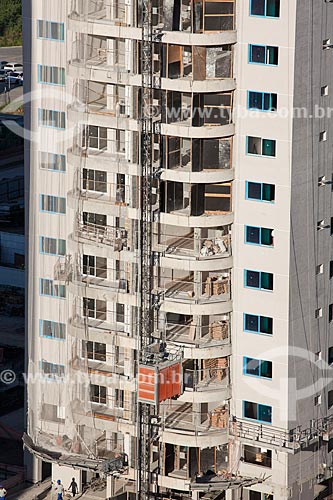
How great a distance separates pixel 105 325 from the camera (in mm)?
71812

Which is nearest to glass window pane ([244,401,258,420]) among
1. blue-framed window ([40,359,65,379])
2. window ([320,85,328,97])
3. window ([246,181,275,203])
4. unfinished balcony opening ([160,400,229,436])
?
unfinished balcony opening ([160,400,229,436])

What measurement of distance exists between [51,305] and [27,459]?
7.48 metres

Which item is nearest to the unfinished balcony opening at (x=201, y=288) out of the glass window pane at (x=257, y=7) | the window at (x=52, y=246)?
the window at (x=52, y=246)

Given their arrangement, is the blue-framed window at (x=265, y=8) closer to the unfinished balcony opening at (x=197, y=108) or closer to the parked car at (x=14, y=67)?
the unfinished balcony opening at (x=197, y=108)

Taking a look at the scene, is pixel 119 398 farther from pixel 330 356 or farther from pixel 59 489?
pixel 330 356

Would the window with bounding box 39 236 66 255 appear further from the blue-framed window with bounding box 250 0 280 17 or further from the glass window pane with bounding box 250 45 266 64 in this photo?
the blue-framed window with bounding box 250 0 280 17

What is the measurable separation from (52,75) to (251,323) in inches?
512

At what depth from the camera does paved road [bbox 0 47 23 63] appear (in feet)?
568

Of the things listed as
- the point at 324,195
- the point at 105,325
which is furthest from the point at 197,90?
the point at 105,325

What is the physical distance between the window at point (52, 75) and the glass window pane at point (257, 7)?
29.3 feet

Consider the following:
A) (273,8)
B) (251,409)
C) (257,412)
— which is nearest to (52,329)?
(251,409)

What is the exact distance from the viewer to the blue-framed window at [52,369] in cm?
7356

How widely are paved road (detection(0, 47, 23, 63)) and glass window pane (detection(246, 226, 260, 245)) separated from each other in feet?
348

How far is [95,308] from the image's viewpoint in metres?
72.1
